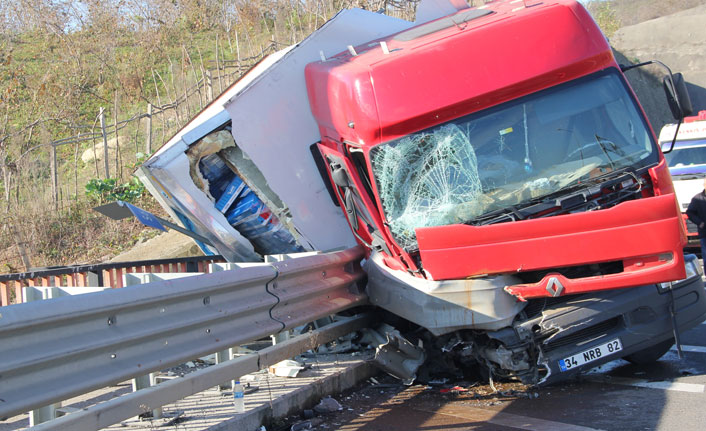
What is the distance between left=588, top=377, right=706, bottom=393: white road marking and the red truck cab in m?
0.46

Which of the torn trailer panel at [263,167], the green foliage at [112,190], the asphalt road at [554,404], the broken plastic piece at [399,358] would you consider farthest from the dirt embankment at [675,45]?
the broken plastic piece at [399,358]

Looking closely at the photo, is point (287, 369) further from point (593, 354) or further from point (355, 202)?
point (593, 354)

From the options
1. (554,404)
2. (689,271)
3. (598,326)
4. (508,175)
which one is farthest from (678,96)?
(554,404)

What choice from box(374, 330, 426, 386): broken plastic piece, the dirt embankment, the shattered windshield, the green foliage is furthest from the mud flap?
the dirt embankment

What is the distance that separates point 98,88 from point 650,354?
20670mm

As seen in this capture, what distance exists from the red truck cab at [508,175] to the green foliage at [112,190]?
39.4 ft

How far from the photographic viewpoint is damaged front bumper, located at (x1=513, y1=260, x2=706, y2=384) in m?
5.43

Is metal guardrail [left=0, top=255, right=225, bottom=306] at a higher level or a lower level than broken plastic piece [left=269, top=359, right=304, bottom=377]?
higher

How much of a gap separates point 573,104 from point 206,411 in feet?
12.3

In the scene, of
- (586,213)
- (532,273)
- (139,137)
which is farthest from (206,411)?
(139,137)

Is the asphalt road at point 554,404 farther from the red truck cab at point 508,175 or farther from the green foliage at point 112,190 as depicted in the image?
the green foliage at point 112,190

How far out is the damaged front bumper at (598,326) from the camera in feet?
17.8

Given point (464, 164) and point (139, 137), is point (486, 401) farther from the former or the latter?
point (139, 137)

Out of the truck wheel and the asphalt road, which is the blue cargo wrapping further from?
the truck wheel
